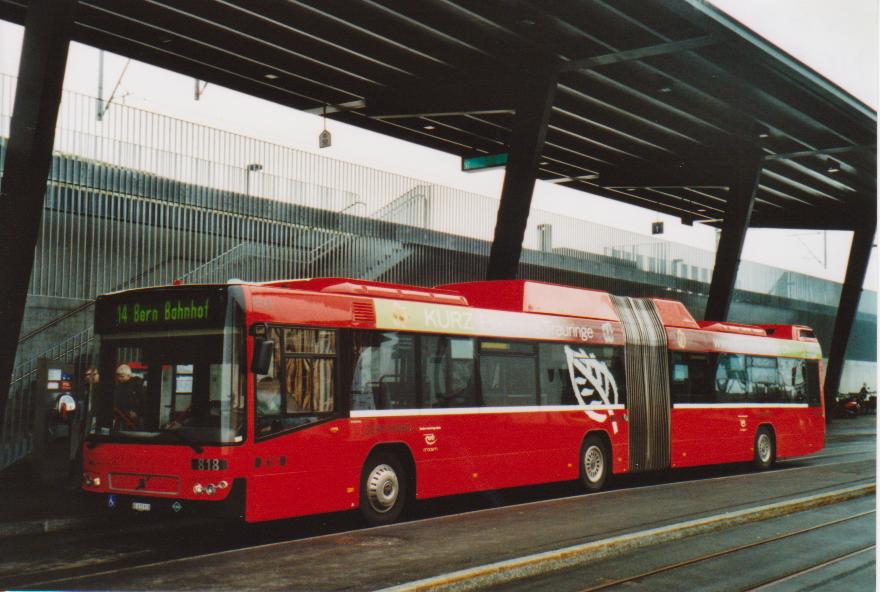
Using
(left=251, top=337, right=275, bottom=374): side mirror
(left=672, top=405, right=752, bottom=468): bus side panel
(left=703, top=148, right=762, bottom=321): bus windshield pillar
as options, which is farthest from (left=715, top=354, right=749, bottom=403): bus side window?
(left=251, top=337, right=275, bottom=374): side mirror

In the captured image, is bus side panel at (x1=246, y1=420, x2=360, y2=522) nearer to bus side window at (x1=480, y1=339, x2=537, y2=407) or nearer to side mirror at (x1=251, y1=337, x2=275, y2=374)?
side mirror at (x1=251, y1=337, x2=275, y2=374)

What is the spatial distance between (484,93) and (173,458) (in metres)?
13.0

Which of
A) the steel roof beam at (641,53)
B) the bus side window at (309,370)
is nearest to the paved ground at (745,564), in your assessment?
the bus side window at (309,370)

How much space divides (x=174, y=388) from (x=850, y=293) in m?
36.6

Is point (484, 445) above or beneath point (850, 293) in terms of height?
beneath

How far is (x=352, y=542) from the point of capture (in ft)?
34.4

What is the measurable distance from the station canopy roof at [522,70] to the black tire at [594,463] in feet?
26.2

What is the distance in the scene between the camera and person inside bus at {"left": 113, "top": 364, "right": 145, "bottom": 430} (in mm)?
10867

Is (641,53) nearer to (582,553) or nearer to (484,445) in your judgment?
(484,445)

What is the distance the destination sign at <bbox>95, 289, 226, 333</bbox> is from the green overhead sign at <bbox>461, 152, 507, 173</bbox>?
16.5 m

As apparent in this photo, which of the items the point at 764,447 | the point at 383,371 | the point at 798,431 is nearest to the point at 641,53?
the point at 764,447

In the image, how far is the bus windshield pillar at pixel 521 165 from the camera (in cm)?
2073

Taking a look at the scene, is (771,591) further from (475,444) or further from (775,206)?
(775,206)

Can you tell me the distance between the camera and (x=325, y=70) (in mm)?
21609
